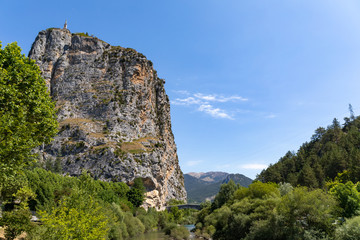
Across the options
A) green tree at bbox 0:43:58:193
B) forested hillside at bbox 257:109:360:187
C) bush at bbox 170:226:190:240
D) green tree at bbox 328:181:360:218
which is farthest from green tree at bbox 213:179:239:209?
green tree at bbox 0:43:58:193

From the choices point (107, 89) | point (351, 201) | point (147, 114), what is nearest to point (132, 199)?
point (147, 114)

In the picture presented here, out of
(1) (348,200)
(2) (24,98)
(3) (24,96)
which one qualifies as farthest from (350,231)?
(3) (24,96)

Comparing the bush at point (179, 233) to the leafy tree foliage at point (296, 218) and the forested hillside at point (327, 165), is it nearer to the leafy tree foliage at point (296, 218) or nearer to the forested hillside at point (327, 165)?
the leafy tree foliage at point (296, 218)

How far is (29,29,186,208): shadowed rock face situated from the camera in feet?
336

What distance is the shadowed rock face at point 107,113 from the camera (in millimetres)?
102562

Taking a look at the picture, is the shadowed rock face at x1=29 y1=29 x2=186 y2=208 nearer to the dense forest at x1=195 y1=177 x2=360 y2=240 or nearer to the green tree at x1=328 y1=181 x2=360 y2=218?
the dense forest at x1=195 y1=177 x2=360 y2=240

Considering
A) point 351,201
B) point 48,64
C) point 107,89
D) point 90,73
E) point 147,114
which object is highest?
point 48,64

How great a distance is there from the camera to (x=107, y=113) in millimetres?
119125

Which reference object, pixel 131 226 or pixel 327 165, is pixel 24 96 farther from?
pixel 327 165

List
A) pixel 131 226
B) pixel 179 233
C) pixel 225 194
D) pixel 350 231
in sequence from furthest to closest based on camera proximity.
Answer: pixel 225 194, pixel 179 233, pixel 131 226, pixel 350 231

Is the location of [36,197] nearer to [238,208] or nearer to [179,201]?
[238,208]

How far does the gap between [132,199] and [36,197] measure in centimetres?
4398

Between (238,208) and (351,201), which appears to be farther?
(238,208)

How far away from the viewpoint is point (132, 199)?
92062 millimetres
